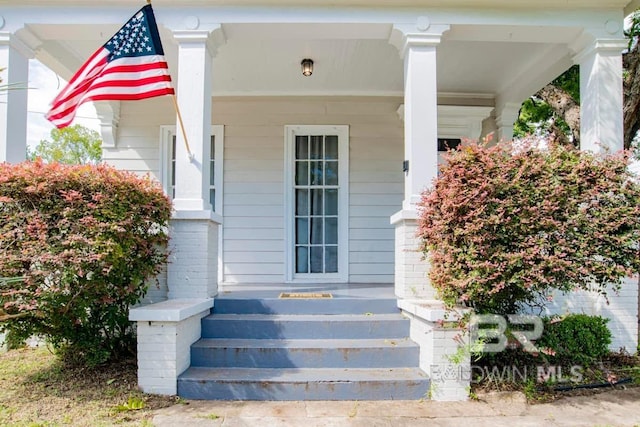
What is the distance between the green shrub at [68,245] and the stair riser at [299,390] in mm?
889

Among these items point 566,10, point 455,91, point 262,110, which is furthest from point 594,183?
point 262,110

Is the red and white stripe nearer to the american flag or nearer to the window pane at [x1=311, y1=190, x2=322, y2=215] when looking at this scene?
the american flag

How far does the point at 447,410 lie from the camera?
303 cm

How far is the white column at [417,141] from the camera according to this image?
→ 12.6ft

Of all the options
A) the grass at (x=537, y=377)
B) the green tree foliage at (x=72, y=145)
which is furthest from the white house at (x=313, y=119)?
the green tree foliage at (x=72, y=145)

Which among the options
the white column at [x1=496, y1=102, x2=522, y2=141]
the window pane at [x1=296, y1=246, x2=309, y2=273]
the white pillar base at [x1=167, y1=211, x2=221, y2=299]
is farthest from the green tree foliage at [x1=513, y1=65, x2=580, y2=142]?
the white pillar base at [x1=167, y1=211, x2=221, y2=299]

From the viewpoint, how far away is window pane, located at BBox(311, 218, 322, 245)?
5883mm

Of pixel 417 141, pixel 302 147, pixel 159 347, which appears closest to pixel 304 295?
pixel 159 347

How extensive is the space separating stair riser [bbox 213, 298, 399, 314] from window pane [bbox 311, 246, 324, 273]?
6.16 ft

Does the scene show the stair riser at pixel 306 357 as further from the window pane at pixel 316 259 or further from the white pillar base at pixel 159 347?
the window pane at pixel 316 259

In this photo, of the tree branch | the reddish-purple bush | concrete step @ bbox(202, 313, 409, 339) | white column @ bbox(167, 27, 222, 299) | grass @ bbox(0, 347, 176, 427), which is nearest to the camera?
grass @ bbox(0, 347, 176, 427)

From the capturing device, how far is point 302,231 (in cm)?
589

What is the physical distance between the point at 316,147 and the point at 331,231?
1207 millimetres

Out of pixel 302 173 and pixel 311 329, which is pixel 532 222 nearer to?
pixel 311 329
